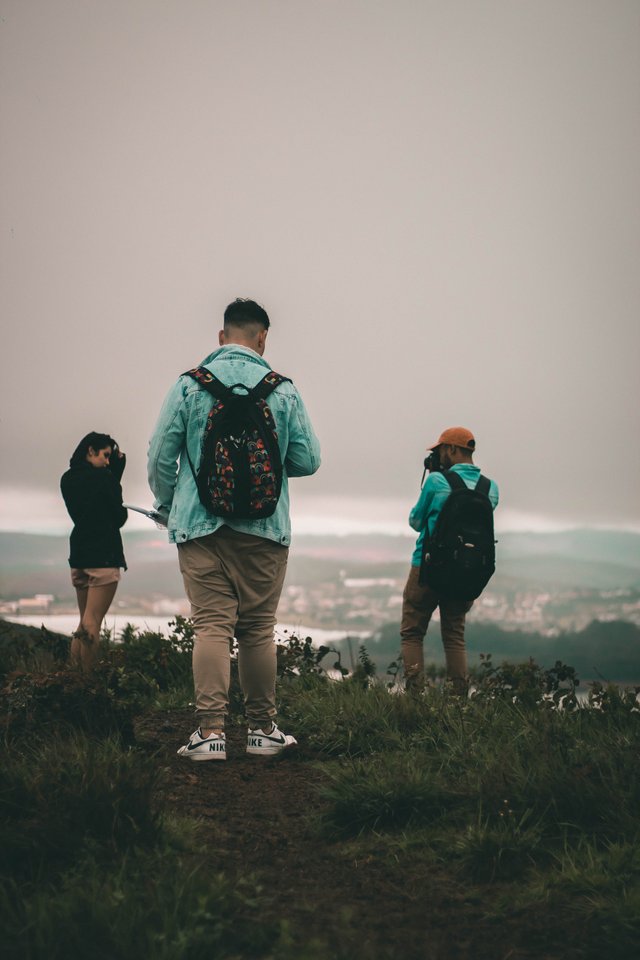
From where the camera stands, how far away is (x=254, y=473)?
4977 millimetres

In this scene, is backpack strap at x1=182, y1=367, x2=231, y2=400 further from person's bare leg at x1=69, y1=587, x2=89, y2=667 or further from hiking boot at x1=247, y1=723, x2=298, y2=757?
person's bare leg at x1=69, y1=587, x2=89, y2=667

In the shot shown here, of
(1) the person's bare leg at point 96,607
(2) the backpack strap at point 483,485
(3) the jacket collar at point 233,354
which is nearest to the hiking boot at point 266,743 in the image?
(3) the jacket collar at point 233,354

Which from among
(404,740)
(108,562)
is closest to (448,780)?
(404,740)

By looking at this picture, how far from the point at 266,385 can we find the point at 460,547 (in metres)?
2.40

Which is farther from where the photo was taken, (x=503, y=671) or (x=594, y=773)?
(x=503, y=671)

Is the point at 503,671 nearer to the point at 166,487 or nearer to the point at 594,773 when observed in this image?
the point at 594,773

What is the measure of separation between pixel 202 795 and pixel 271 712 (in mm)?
928

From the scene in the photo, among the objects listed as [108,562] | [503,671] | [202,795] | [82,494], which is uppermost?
[82,494]

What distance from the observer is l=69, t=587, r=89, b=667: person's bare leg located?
7193mm

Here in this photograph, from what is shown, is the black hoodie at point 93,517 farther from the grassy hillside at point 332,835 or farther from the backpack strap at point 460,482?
the backpack strap at point 460,482

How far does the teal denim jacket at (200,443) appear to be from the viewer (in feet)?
16.5

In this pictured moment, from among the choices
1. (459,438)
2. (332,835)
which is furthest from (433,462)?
(332,835)

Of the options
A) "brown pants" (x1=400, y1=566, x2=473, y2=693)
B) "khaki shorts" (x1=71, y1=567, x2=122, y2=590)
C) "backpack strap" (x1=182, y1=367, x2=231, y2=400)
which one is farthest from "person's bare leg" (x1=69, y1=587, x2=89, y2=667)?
"brown pants" (x1=400, y1=566, x2=473, y2=693)

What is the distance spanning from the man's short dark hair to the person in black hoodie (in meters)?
3.42
